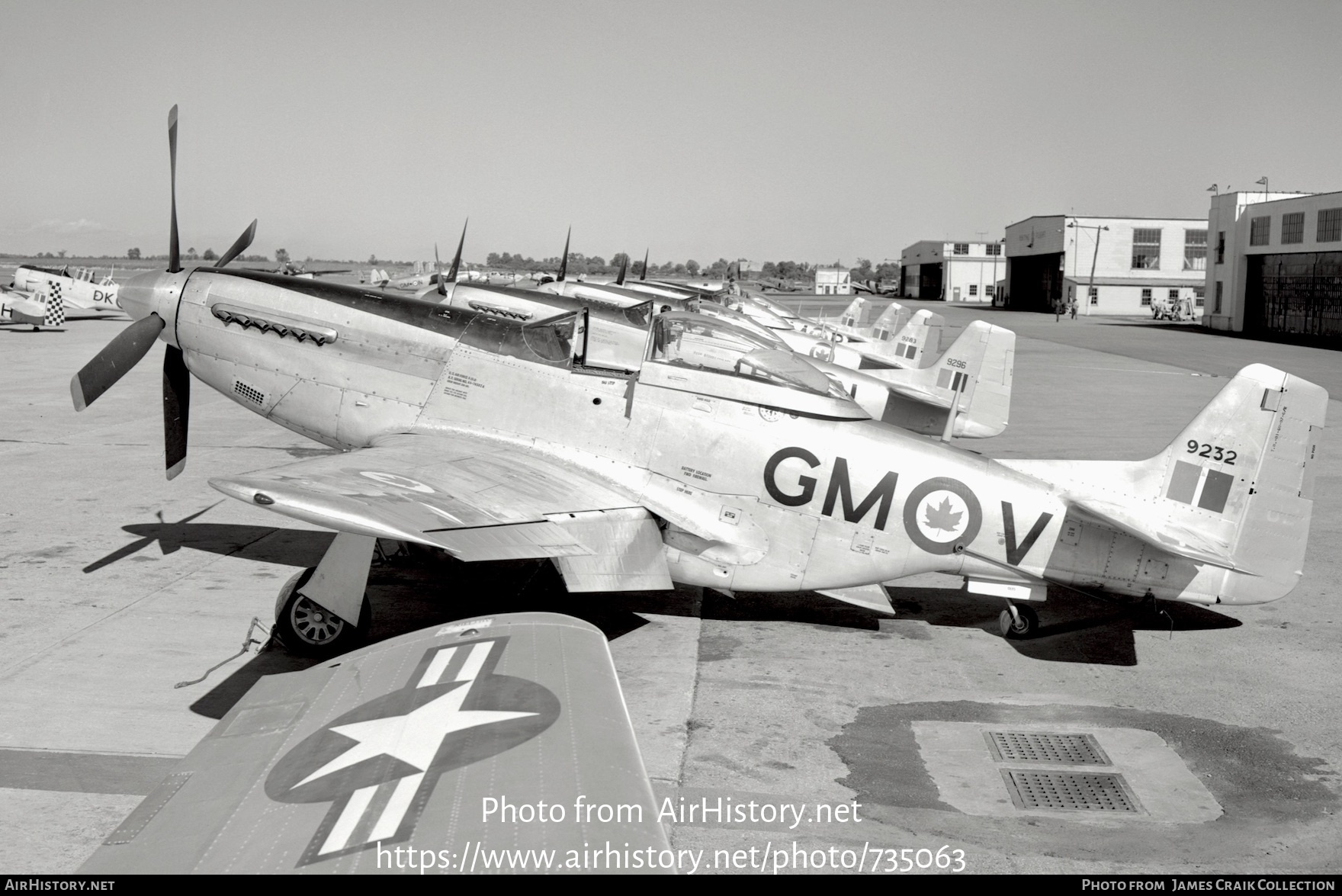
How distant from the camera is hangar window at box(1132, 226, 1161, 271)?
79438mm

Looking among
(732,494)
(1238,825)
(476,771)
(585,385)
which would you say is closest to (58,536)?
(585,385)

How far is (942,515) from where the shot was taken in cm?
750

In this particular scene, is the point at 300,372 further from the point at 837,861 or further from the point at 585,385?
the point at 837,861

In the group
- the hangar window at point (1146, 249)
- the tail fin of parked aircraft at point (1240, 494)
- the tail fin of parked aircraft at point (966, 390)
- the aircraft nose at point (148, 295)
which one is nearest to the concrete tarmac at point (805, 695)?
the tail fin of parked aircraft at point (1240, 494)

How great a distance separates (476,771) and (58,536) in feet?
28.5

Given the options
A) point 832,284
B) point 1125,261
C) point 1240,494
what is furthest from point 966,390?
point 832,284

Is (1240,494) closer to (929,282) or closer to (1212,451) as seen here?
(1212,451)

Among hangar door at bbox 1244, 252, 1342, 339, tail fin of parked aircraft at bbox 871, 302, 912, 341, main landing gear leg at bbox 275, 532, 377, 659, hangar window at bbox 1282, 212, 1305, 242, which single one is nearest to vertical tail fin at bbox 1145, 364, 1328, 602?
main landing gear leg at bbox 275, 532, 377, 659

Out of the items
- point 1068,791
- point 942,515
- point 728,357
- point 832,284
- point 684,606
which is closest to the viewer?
point 1068,791

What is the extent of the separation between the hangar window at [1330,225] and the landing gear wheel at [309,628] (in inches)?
2010

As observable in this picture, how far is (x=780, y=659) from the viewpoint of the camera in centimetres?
748

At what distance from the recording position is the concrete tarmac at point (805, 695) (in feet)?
16.5

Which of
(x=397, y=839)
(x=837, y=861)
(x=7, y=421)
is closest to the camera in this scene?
(x=397, y=839)

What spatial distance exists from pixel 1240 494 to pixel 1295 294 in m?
50.3
